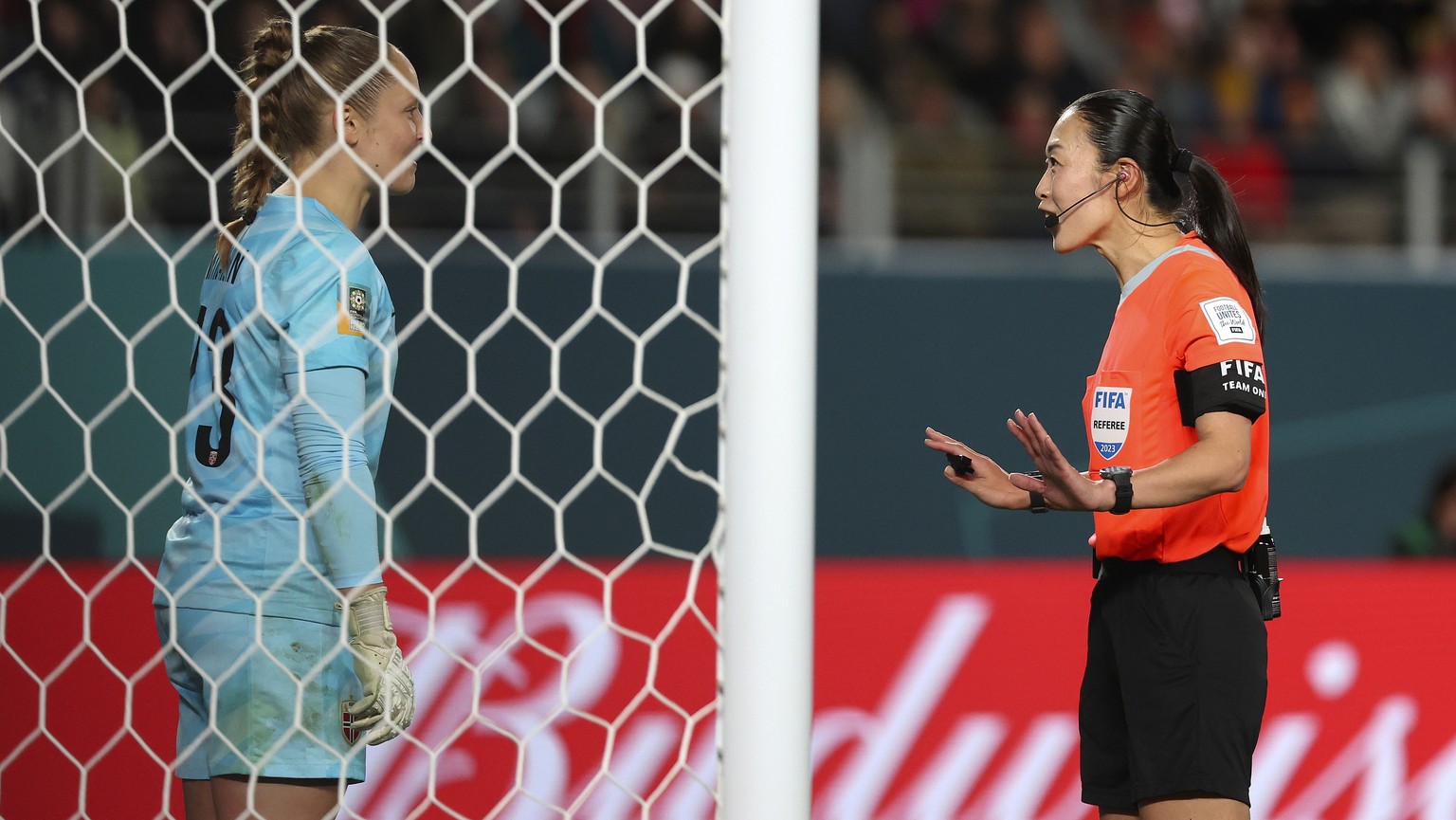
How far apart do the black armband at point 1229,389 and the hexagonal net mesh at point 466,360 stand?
5.55 feet

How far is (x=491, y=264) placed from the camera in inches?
203

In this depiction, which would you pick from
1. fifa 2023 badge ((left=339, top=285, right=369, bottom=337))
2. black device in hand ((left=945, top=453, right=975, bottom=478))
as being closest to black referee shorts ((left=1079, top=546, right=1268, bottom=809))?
black device in hand ((left=945, top=453, right=975, bottom=478))

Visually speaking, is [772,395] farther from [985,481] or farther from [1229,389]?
[1229,389]

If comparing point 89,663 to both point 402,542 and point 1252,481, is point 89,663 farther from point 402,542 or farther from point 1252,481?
point 1252,481

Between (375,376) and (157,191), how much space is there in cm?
388

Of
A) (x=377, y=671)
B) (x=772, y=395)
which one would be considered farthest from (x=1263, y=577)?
(x=377, y=671)

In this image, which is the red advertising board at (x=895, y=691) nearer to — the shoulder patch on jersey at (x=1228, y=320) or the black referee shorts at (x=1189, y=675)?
Answer: the black referee shorts at (x=1189, y=675)

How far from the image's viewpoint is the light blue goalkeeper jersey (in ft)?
5.62

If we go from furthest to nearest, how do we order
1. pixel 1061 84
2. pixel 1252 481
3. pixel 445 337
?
pixel 1061 84 < pixel 445 337 < pixel 1252 481

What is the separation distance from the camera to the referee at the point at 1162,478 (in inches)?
71.9

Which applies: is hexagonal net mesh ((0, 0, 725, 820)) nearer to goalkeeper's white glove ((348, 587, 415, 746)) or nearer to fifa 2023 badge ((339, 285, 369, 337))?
goalkeeper's white glove ((348, 587, 415, 746))

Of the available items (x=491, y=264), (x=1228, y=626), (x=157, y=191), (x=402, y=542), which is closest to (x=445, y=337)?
(x=491, y=264)

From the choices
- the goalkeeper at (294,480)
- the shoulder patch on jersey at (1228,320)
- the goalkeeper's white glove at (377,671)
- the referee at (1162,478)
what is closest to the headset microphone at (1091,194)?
the referee at (1162,478)

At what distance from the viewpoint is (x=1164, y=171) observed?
2.04 meters
